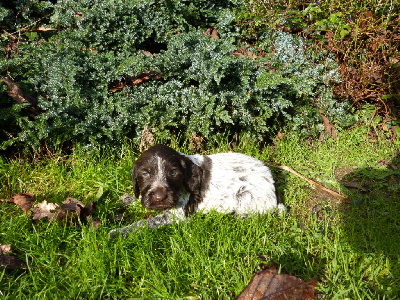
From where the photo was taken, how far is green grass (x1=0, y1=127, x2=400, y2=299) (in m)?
2.92

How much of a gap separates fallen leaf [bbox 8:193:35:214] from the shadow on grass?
321 centimetres

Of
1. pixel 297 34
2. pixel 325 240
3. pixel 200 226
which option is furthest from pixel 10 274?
pixel 297 34

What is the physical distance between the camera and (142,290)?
292 centimetres

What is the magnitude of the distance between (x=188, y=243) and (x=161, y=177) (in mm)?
738

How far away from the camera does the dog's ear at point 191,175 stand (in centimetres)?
388

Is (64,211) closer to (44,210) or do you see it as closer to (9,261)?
(44,210)

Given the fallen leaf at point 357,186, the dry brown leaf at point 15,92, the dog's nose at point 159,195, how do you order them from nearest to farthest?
1. the dog's nose at point 159,195
2. the dry brown leaf at point 15,92
3. the fallen leaf at point 357,186

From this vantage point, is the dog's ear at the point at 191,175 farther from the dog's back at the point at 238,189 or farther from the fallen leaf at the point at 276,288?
the fallen leaf at the point at 276,288

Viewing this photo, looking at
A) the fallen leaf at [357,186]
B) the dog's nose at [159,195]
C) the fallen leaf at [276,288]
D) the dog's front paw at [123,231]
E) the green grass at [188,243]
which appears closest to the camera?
the fallen leaf at [276,288]

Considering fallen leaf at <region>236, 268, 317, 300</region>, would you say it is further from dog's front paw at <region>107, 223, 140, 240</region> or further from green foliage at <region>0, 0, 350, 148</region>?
green foliage at <region>0, 0, 350, 148</region>

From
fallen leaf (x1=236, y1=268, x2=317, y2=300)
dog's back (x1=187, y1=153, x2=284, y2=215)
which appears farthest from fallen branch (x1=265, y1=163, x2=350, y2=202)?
fallen leaf (x1=236, y1=268, x2=317, y2=300)

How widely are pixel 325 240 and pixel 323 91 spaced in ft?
9.13

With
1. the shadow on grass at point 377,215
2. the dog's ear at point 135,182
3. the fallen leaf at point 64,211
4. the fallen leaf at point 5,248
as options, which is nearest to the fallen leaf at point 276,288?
the shadow on grass at point 377,215

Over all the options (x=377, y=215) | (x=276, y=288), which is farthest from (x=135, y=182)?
(x=377, y=215)
